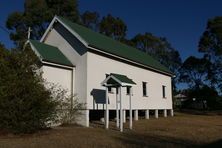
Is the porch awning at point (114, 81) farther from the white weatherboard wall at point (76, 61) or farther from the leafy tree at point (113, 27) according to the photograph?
the leafy tree at point (113, 27)

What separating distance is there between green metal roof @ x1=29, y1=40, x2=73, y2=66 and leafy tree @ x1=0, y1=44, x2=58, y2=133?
260cm

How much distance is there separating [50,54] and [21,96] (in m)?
5.28

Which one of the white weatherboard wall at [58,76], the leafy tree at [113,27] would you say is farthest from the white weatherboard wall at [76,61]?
the leafy tree at [113,27]

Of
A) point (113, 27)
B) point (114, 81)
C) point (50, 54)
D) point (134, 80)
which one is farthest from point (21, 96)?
point (113, 27)

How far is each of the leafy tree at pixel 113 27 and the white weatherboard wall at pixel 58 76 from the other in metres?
38.7

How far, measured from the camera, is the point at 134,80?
87.6 feet

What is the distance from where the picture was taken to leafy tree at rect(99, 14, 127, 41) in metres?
59.0

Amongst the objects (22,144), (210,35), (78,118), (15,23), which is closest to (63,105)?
(78,118)

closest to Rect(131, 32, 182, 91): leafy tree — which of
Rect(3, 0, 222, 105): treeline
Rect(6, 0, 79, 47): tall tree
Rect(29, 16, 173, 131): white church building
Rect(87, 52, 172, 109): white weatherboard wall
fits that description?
Rect(3, 0, 222, 105): treeline

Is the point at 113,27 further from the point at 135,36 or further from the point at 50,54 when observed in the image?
the point at 50,54

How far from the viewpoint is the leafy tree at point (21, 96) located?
14.9 m

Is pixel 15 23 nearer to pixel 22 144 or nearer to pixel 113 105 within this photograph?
pixel 113 105

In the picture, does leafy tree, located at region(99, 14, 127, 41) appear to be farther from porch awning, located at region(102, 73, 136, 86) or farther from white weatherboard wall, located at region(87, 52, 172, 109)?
porch awning, located at region(102, 73, 136, 86)

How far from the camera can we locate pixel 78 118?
2066cm
